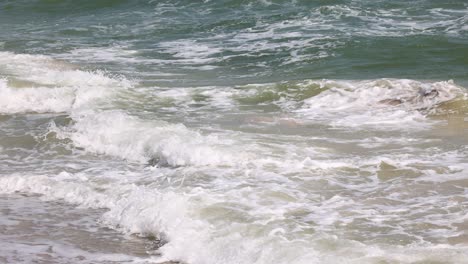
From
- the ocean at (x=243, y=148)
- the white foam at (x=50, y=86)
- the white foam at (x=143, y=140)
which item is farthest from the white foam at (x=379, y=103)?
the white foam at (x=50, y=86)

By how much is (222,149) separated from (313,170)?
115 centimetres

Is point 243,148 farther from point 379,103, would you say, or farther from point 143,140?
point 379,103

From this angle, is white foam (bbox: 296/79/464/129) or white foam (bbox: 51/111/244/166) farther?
white foam (bbox: 296/79/464/129)

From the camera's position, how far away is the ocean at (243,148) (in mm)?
6188

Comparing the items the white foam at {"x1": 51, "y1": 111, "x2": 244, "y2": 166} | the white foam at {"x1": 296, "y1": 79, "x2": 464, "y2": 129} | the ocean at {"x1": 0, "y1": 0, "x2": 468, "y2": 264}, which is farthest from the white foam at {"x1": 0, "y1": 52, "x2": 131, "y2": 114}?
the white foam at {"x1": 296, "y1": 79, "x2": 464, "y2": 129}

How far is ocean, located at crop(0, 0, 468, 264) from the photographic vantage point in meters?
6.19

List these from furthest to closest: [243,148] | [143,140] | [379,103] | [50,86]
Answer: [50,86]
[379,103]
[143,140]
[243,148]

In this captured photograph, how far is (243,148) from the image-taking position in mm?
8688

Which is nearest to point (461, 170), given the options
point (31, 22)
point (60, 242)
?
point (60, 242)

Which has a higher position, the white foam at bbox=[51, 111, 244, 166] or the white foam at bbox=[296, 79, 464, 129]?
the white foam at bbox=[51, 111, 244, 166]

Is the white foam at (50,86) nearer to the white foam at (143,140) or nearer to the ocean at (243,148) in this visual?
the ocean at (243,148)

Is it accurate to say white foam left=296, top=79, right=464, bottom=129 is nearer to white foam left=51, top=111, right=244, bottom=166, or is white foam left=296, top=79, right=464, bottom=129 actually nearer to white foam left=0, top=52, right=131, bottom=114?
white foam left=51, top=111, right=244, bottom=166

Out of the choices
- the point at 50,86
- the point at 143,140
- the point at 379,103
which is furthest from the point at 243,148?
the point at 50,86

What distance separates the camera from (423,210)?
6.59 meters
